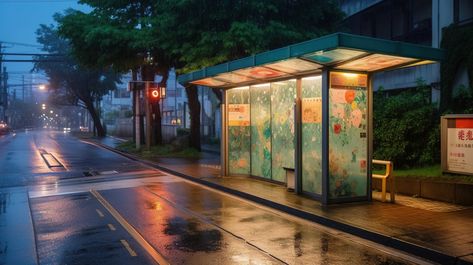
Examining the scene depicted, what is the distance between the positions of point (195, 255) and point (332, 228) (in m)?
3.03

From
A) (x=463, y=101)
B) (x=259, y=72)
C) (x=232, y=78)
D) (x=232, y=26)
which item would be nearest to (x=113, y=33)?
(x=232, y=26)

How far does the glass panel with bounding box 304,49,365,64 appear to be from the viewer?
30.8ft

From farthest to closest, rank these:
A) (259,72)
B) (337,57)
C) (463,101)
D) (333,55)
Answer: (463,101) < (259,72) < (337,57) < (333,55)

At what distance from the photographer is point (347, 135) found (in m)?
11.0

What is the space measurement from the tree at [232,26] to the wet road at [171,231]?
19.5ft

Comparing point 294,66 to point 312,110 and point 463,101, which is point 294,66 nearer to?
point 312,110

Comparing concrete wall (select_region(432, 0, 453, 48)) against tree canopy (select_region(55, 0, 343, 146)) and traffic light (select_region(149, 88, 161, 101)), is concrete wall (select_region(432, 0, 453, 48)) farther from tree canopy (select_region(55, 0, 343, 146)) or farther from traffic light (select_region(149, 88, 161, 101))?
traffic light (select_region(149, 88, 161, 101))

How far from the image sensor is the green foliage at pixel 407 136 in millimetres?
13453

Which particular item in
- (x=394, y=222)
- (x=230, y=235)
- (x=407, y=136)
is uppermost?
(x=407, y=136)

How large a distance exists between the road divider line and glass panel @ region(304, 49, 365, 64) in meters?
4.86

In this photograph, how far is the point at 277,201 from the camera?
36.6 feet

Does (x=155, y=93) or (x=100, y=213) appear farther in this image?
(x=155, y=93)

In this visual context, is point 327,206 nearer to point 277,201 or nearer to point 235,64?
point 277,201

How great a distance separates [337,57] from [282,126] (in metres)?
4.18
